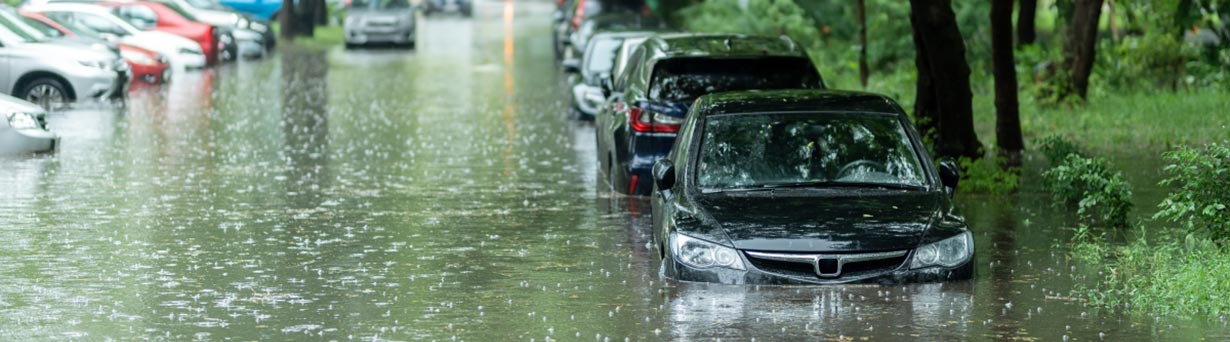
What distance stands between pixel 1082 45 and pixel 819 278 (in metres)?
14.1

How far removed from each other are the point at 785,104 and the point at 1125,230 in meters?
3.10

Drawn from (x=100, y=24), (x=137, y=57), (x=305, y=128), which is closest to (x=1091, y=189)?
(x=305, y=128)

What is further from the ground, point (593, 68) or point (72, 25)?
point (72, 25)

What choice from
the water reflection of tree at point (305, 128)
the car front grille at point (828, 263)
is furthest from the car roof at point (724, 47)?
the car front grille at point (828, 263)

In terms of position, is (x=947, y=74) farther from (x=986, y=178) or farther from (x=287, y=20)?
(x=287, y=20)

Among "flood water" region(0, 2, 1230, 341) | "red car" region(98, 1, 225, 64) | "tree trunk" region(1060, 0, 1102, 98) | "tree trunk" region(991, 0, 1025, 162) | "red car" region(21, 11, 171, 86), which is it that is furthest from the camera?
"red car" region(98, 1, 225, 64)

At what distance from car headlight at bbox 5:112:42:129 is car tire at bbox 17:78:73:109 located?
21.6ft

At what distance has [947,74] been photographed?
56.1 ft

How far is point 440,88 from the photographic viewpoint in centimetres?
3088

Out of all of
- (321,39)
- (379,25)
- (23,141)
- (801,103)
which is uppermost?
(801,103)

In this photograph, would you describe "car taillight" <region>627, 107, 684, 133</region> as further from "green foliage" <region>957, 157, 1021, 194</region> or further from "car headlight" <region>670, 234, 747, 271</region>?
"car headlight" <region>670, 234, 747, 271</region>

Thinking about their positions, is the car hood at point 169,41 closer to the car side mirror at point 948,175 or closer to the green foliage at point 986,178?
the green foliage at point 986,178

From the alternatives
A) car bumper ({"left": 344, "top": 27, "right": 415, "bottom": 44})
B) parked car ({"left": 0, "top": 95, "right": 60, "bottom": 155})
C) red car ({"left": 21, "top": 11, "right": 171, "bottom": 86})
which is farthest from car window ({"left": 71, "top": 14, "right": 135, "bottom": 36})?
parked car ({"left": 0, "top": 95, "right": 60, "bottom": 155})

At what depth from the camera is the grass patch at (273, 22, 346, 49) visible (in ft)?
152
